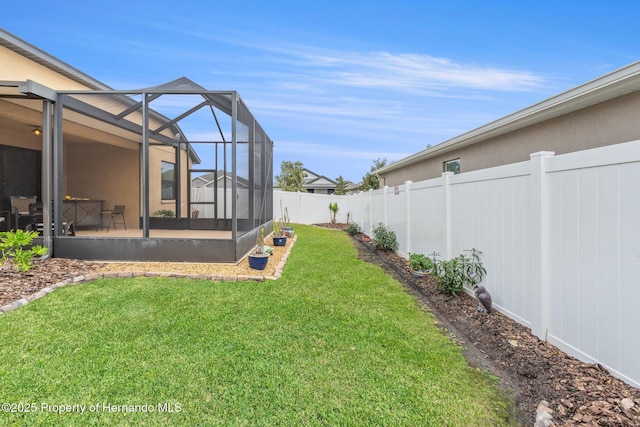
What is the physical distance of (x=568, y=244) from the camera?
98.7 inches

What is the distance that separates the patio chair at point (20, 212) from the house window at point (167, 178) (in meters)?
3.33

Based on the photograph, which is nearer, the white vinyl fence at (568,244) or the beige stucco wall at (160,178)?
the white vinyl fence at (568,244)

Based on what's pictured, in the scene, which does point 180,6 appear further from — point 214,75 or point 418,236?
point 418,236

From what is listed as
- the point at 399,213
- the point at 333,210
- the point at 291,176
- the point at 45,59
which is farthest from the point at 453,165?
the point at 291,176

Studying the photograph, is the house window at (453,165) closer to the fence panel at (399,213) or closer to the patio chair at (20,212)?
the fence panel at (399,213)

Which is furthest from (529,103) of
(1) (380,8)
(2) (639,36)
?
(1) (380,8)

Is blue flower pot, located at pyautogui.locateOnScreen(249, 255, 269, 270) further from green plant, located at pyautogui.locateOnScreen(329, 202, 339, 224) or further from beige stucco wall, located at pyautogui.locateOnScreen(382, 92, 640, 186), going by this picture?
green plant, located at pyautogui.locateOnScreen(329, 202, 339, 224)

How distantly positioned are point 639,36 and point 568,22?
6.07ft

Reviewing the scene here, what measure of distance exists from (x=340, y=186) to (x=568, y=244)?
31135mm

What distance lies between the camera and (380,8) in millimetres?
8164

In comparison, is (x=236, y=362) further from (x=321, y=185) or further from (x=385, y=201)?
(x=321, y=185)

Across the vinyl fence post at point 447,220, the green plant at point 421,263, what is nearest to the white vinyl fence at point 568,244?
the vinyl fence post at point 447,220

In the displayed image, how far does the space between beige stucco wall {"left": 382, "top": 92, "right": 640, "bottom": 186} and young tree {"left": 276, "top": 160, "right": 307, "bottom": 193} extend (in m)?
21.5

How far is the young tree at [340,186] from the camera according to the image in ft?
104
